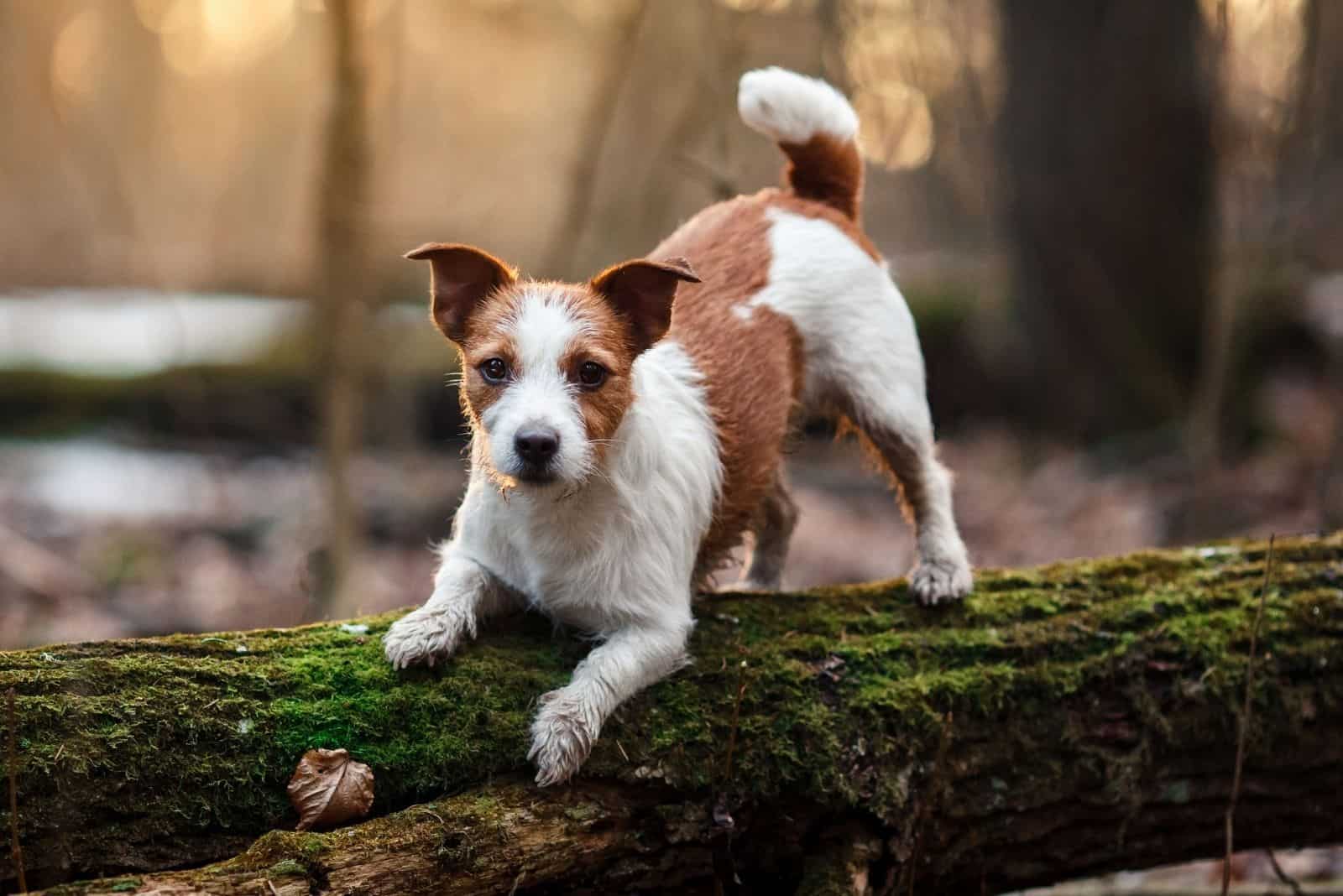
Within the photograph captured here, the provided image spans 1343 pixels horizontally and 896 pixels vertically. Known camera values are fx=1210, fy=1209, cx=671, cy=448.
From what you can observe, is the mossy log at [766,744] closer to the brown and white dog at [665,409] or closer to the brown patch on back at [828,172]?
the brown and white dog at [665,409]

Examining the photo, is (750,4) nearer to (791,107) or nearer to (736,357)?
(791,107)

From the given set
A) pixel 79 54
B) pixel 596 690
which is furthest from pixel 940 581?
pixel 79 54

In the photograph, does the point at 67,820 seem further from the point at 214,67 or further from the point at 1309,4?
the point at 214,67

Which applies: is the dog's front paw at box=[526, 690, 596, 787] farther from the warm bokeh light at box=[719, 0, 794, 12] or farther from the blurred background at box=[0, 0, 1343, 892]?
the warm bokeh light at box=[719, 0, 794, 12]

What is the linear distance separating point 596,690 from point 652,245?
7.43 meters

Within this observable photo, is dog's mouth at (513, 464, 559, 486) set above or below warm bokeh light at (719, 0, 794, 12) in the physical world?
below

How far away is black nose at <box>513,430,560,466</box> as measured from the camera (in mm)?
3299

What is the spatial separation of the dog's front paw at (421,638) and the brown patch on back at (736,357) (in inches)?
42.8

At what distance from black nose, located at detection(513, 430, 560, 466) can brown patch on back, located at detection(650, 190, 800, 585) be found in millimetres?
946

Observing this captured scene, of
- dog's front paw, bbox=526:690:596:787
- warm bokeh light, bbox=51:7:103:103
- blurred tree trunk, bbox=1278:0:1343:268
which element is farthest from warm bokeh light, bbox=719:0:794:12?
warm bokeh light, bbox=51:7:103:103

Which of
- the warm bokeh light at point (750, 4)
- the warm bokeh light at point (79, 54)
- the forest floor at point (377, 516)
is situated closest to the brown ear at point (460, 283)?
the forest floor at point (377, 516)

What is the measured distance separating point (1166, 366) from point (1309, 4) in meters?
4.48

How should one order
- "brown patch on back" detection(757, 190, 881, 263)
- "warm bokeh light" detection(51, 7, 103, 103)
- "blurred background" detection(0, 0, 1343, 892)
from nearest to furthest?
"brown patch on back" detection(757, 190, 881, 263)
"blurred background" detection(0, 0, 1343, 892)
"warm bokeh light" detection(51, 7, 103, 103)

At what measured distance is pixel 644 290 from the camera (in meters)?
3.65
